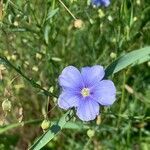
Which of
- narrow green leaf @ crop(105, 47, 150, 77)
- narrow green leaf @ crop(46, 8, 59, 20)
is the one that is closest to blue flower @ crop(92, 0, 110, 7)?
narrow green leaf @ crop(46, 8, 59, 20)

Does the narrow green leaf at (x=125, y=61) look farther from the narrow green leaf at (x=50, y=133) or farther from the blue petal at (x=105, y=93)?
the narrow green leaf at (x=50, y=133)

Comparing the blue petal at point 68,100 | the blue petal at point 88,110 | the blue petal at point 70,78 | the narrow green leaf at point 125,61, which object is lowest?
the blue petal at point 88,110

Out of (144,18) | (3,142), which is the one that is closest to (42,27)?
(144,18)

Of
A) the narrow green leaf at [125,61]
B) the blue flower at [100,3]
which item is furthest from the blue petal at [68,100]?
the blue flower at [100,3]

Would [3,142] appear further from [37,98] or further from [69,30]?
[69,30]

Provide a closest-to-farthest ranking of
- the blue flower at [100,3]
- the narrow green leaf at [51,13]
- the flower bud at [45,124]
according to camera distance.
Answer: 1. the flower bud at [45,124]
2. the narrow green leaf at [51,13]
3. the blue flower at [100,3]

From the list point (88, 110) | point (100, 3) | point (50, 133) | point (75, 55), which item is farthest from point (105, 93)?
point (75, 55)

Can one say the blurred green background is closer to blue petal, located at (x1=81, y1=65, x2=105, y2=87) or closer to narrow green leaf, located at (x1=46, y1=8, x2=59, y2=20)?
narrow green leaf, located at (x1=46, y1=8, x2=59, y2=20)
